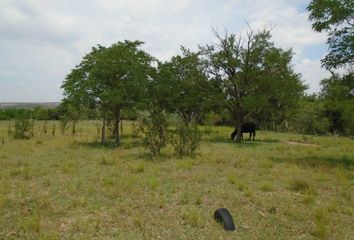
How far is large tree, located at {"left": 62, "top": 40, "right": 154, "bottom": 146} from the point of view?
2173 cm

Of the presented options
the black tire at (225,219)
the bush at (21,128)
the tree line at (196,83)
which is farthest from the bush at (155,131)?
the bush at (21,128)

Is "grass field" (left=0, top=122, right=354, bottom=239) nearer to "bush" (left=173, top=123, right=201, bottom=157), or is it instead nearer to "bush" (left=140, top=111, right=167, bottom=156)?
"bush" (left=140, top=111, right=167, bottom=156)

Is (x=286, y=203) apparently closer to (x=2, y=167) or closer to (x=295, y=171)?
(x=295, y=171)

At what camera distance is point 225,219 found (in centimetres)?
737

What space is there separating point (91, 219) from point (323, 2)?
13492 mm

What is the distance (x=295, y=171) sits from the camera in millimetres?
13477

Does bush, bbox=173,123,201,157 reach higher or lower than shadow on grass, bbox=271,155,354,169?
higher

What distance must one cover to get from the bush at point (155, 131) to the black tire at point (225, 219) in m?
9.67

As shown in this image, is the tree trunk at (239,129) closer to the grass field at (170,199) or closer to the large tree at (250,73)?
the large tree at (250,73)

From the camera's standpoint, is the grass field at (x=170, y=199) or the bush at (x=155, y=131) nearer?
the grass field at (x=170, y=199)

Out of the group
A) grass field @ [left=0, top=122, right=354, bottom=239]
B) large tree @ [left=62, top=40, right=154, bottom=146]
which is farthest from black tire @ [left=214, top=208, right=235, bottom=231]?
large tree @ [left=62, top=40, right=154, bottom=146]

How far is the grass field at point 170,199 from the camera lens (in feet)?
23.2

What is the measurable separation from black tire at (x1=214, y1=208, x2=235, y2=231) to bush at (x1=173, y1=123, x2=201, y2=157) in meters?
9.62

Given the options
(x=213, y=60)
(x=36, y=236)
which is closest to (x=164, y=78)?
(x=213, y=60)
